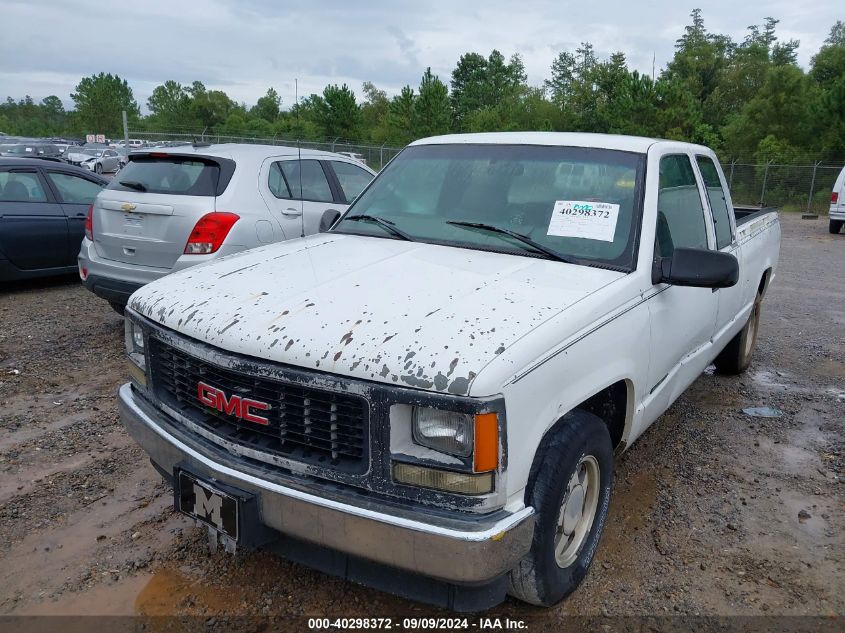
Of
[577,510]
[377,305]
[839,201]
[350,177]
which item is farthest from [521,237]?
[839,201]

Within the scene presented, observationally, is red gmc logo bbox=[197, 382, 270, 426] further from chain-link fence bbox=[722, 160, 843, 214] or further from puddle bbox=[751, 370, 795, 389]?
chain-link fence bbox=[722, 160, 843, 214]

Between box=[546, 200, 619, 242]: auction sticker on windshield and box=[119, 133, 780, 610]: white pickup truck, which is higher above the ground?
box=[546, 200, 619, 242]: auction sticker on windshield

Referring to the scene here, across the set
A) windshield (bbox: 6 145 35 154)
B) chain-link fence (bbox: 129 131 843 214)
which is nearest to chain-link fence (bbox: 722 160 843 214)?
chain-link fence (bbox: 129 131 843 214)

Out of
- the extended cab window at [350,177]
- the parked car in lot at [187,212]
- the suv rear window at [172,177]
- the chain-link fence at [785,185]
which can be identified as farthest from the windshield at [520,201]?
the chain-link fence at [785,185]

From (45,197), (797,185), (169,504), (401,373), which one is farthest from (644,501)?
(797,185)

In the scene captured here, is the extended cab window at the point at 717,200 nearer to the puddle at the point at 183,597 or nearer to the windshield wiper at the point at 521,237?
the windshield wiper at the point at 521,237

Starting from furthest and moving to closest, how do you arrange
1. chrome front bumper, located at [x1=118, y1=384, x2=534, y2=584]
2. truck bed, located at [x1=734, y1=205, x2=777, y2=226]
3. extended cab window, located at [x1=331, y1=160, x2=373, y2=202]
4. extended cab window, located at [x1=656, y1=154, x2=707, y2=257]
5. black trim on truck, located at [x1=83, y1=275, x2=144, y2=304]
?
1. extended cab window, located at [x1=331, y1=160, x2=373, y2=202]
2. black trim on truck, located at [x1=83, y1=275, x2=144, y2=304]
3. truck bed, located at [x1=734, y1=205, x2=777, y2=226]
4. extended cab window, located at [x1=656, y1=154, x2=707, y2=257]
5. chrome front bumper, located at [x1=118, y1=384, x2=534, y2=584]

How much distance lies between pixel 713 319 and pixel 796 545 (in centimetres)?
138

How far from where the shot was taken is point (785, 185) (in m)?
29.1

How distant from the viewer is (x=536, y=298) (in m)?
2.66

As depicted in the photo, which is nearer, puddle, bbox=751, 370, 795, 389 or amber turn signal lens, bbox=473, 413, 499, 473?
amber turn signal lens, bbox=473, 413, 499, 473

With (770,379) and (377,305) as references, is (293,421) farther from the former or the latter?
(770,379)

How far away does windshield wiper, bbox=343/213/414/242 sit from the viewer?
364 centimetres

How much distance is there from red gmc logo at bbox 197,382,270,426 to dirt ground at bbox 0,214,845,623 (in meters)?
0.89
